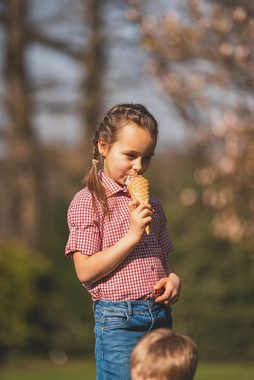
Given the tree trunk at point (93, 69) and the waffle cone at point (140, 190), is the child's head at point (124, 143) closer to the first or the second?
the waffle cone at point (140, 190)

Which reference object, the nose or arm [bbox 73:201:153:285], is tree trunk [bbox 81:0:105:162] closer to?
the nose

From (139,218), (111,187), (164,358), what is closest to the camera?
(164,358)

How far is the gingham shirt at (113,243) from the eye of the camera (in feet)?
13.1

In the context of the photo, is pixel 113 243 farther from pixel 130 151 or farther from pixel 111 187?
pixel 130 151

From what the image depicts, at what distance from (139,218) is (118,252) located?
0.51ft

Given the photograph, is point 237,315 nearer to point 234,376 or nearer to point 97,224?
point 234,376

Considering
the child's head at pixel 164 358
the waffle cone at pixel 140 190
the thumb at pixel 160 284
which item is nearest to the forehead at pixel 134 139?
the waffle cone at pixel 140 190

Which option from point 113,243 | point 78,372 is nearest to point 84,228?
point 113,243

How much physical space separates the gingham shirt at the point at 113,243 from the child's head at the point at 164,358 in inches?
19.4

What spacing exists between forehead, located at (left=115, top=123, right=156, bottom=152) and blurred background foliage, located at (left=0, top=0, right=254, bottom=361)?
4.87 m

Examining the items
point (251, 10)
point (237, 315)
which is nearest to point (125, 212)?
point (251, 10)

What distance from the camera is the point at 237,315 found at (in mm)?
13562

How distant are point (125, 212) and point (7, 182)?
15.6 meters

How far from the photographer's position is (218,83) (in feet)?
32.7
